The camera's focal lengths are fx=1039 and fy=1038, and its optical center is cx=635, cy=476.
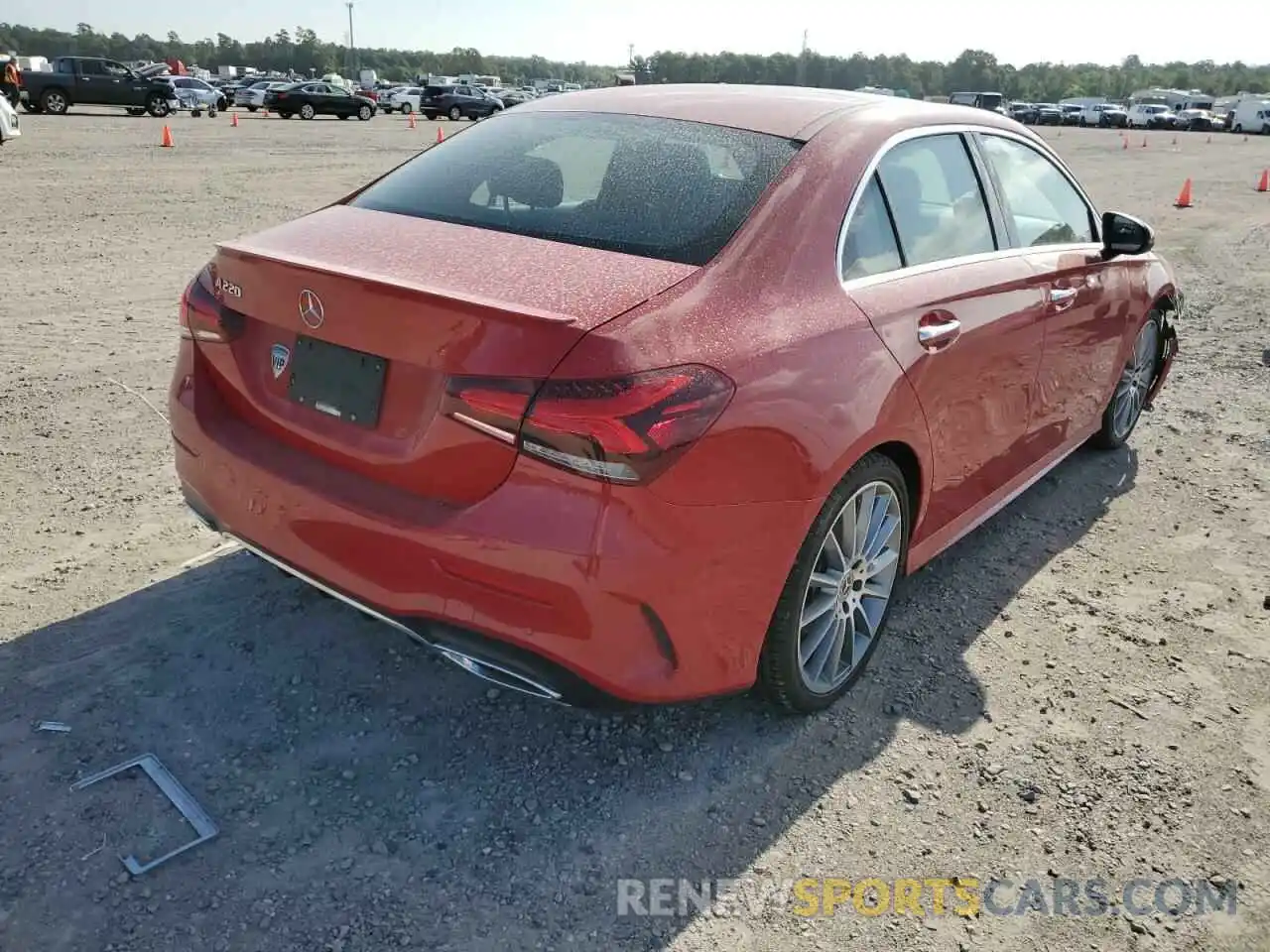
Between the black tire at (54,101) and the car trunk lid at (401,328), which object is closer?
the car trunk lid at (401,328)

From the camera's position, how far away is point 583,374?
2301mm

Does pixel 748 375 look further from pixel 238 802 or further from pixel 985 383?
pixel 238 802

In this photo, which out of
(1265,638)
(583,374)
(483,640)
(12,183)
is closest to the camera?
(583,374)

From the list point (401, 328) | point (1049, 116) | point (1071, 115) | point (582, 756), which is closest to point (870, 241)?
point (401, 328)

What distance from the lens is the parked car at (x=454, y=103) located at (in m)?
42.4

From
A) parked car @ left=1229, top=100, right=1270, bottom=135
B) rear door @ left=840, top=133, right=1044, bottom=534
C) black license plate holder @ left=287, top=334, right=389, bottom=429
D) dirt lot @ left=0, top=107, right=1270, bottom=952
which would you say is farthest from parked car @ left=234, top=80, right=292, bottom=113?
parked car @ left=1229, top=100, right=1270, bottom=135

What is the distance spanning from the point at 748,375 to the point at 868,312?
0.61 meters

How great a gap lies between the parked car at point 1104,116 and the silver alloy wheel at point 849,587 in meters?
74.1

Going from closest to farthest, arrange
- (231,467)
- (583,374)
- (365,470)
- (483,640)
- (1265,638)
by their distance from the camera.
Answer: (583,374), (483,640), (365,470), (231,467), (1265,638)

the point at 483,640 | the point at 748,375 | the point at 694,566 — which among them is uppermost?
the point at 748,375

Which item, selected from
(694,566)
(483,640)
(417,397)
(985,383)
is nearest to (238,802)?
(483,640)

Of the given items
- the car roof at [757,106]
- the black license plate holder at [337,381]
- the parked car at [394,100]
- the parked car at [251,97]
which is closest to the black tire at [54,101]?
the parked car at [251,97]

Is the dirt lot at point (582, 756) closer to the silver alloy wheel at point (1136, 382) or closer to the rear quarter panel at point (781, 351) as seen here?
the silver alloy wheel at point (1136, 382)

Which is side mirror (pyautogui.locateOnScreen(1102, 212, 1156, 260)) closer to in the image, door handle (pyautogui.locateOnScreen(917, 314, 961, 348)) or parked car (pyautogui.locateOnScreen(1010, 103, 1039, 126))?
door handle (pyautogui.locateOnScreen(917, 314, 961, 348))
